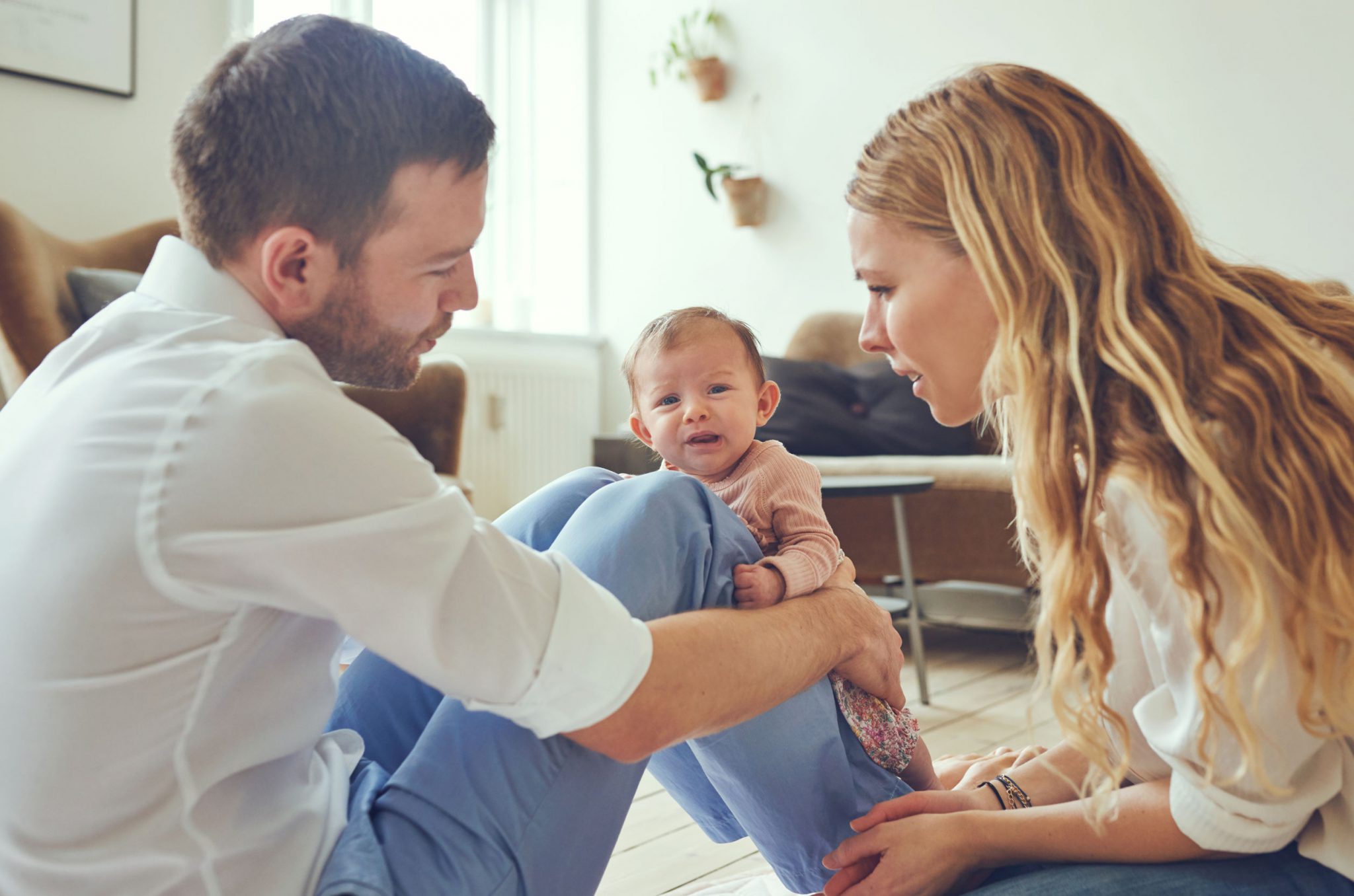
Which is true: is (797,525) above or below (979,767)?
above

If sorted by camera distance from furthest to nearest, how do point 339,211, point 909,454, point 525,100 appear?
point 525,100
point 909,454
point 339,211

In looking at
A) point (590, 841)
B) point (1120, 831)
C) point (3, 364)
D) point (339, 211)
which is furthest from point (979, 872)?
point (3, 364)

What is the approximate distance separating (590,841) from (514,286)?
4098 millimetres

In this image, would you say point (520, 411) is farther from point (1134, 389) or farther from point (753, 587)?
point (1134, 389)

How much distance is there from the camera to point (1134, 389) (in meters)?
0.75

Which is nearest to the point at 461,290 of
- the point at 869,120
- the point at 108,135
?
the point at 108,135

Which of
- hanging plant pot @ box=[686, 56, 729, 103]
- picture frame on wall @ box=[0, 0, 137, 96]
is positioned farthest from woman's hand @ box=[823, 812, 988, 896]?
hanging plant pot @ box=[686, 56, 729, 103]

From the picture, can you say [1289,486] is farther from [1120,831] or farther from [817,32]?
[817,32]

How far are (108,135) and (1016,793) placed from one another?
10.6 feet

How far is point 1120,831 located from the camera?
0.80m

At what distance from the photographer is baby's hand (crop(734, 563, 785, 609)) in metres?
0.98

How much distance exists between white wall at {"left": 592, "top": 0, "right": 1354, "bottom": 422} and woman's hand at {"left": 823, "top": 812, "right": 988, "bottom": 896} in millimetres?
2004

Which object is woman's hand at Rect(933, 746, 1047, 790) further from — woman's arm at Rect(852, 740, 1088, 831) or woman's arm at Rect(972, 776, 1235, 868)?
woman's arm at Rect(972, 776, 1235, 868)

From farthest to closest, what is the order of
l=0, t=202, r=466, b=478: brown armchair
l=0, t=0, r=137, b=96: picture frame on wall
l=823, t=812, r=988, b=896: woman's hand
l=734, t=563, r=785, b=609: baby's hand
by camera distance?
l=0, t=0, r=137, b=96: picture frame on wall < l=0, t=202, r=466, b=478: brown armchair < l=734, t=563, r=785, b=609: baby's hand < l=823, t=812, r=988, b=896: woman's hand
